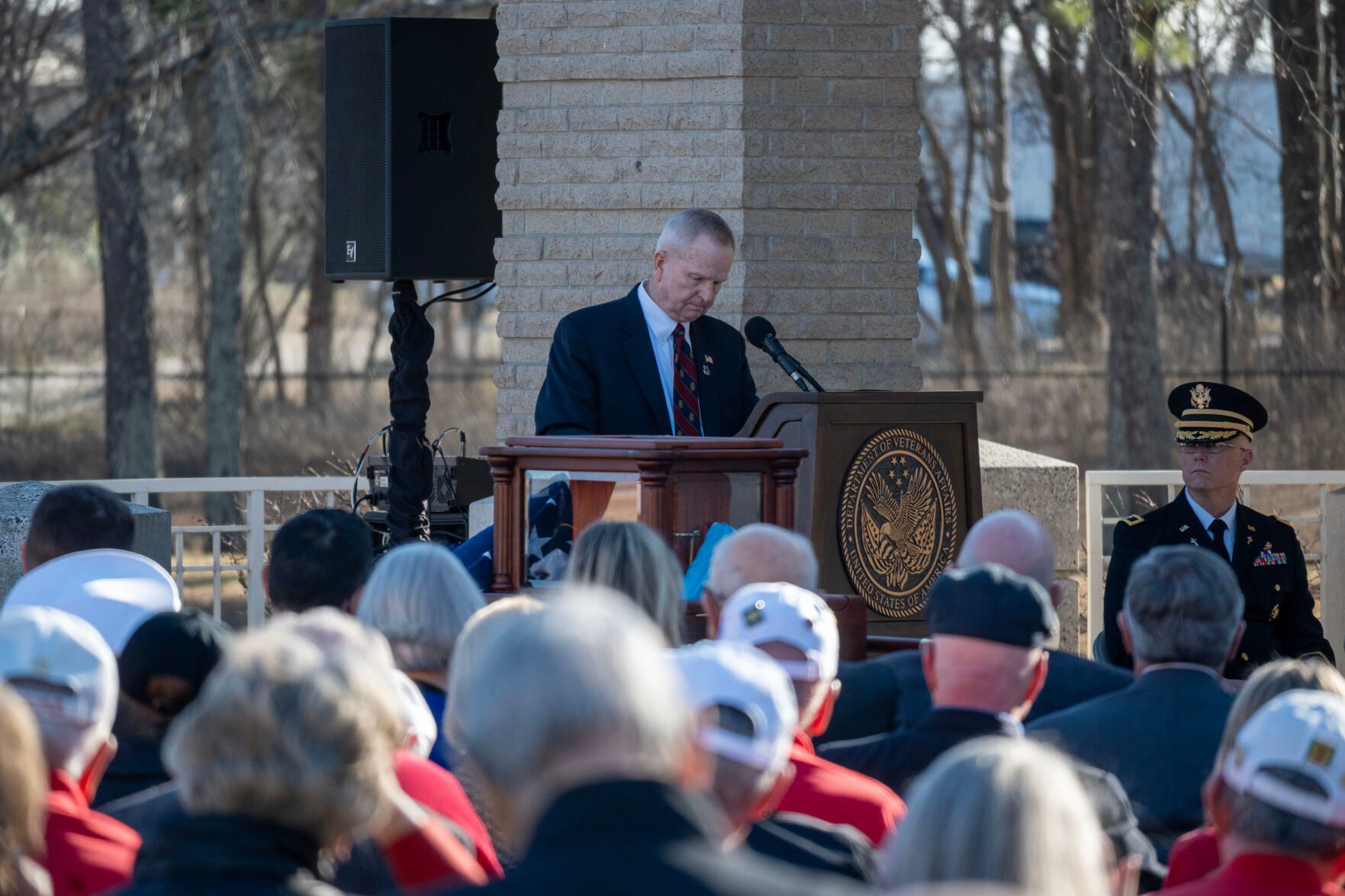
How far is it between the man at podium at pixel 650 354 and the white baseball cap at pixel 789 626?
2.18 metres

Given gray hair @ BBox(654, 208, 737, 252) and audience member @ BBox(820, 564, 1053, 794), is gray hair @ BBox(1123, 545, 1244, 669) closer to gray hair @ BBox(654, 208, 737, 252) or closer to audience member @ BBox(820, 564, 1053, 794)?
audience member @ BBox(820, 564, 1053, 794)

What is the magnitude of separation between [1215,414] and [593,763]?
4.11 m

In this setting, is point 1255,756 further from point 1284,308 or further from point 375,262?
point 1284,308

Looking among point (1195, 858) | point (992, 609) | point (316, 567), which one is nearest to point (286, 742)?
point (992, 609)

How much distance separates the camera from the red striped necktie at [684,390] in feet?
17.8

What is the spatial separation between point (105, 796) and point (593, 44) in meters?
4.64

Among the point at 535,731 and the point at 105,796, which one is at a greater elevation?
the point at 535,731

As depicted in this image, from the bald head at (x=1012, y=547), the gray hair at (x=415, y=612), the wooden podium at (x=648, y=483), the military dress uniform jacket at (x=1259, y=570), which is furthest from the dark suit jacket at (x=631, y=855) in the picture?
the military dress uniform jacket at (x=1259, y=570)

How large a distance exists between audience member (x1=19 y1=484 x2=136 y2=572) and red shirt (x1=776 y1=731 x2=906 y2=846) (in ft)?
6.32

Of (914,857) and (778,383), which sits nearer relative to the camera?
(914,857)

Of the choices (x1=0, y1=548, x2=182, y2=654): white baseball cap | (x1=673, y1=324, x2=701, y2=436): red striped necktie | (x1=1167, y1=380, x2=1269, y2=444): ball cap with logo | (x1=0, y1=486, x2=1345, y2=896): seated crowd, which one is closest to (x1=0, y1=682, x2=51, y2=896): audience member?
(x1=0, y1=486, x2=1345, y2=896): seated crowd

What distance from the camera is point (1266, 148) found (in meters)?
29.1

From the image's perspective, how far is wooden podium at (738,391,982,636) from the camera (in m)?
5.15

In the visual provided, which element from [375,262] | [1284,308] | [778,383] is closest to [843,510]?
[778,383]
